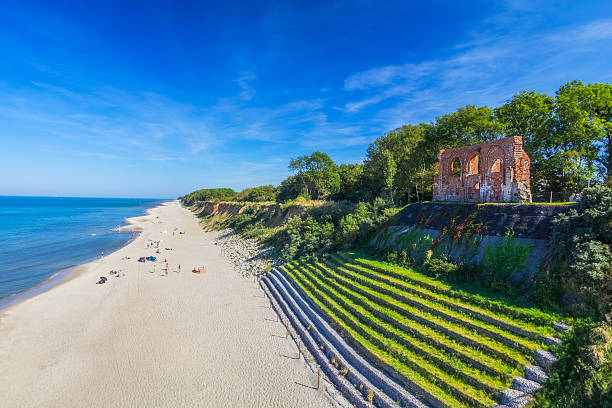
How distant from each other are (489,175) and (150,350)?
24308 millimetres

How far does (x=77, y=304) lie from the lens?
828 inches

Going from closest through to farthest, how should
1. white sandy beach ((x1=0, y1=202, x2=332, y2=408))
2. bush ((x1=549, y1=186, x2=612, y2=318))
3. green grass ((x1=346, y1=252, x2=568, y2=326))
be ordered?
bush ((x1=549, y1=186, x2=612, y2=318)) → green grass ((x1=346, y1=252, x2=568, y2=326)) → white sandy beach ((x1=0, y1=202, x2=332, y2=408))

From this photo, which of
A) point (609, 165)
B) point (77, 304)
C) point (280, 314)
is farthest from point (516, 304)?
point (77, 304)

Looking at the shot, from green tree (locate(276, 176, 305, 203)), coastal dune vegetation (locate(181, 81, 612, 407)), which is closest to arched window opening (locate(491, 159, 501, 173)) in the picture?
coastal dune vegetation (locate(181, 81, 612, 407))

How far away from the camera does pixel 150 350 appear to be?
1444cm

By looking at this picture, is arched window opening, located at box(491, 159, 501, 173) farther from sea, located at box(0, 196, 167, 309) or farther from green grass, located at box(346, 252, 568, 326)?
sea, located at box(0, 196, 167, 309)

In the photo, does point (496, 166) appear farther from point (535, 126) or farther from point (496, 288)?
point (496, 288)

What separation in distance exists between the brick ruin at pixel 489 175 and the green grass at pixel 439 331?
8.32 metres

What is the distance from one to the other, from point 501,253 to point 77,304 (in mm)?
30683

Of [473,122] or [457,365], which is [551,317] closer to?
[457,365]

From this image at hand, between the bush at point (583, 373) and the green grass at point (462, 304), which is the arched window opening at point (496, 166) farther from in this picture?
the bush at point (583, 373)

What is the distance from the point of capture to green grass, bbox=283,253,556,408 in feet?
28.8

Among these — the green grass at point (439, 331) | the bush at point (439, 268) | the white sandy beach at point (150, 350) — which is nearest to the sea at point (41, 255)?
the white sandy beach at point (150, 350)

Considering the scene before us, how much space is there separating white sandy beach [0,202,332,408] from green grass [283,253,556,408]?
3.43m
